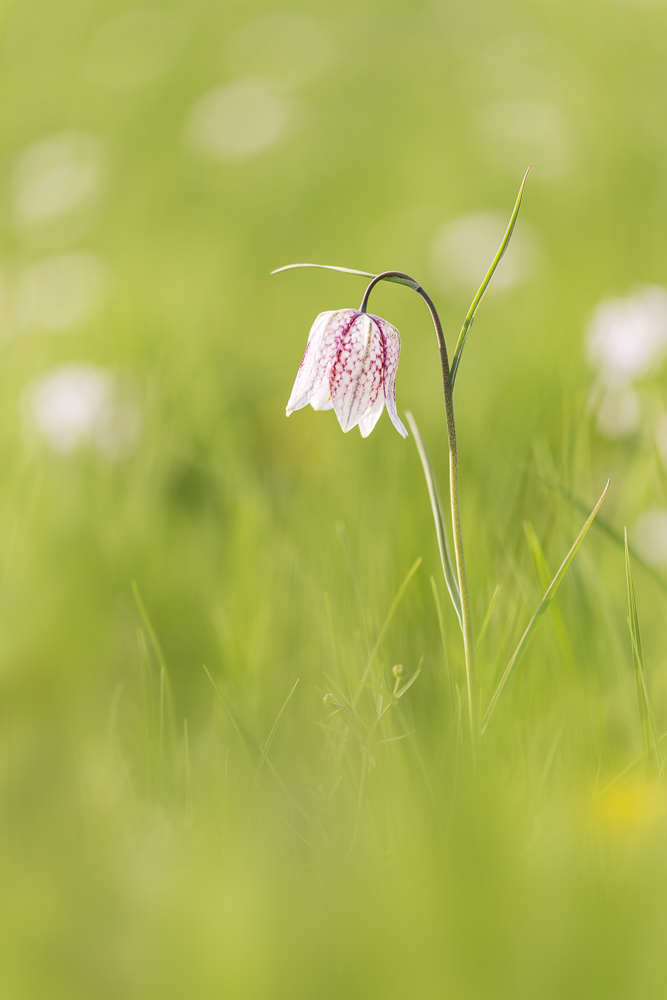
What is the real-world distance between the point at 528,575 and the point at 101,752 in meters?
0.52

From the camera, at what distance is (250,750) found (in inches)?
24.6

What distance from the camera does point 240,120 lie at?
3.34m

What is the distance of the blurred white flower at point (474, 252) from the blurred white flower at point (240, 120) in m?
1.28

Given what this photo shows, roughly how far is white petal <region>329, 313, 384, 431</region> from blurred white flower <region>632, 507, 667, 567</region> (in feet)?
1.76

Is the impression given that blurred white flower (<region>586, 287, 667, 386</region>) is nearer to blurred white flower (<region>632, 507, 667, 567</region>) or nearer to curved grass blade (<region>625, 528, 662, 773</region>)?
blurred white flower (<region>632, 507, 667, 567</region>)

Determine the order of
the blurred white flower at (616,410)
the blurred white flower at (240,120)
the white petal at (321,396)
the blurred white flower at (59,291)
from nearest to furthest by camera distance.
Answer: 1. the white petal at (321,396)
2. the blurred white flower at (616,410)
3. the blurred white flower at (59,291)
4. the blurred white flower at (240,120)

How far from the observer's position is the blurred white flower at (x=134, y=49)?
3.83 metres

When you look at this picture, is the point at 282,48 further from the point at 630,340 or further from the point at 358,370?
the point at 358,370

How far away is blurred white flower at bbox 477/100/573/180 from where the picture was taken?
2.72 metres

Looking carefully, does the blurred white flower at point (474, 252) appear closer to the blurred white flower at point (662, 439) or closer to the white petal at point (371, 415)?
the blurred white flower at point (662, 439)

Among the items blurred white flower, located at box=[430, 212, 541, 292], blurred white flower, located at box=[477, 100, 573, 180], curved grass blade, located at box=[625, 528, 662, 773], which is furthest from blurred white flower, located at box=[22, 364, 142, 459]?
blurred white flower, located at box=[477, 100, 573, 180]

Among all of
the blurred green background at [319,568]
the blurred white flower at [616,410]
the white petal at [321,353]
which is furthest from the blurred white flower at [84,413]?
the blurred white flower at [616,410]

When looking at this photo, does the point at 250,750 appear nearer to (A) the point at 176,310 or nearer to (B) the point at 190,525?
(B) the point at 190,525

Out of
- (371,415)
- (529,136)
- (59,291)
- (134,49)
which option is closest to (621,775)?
(371,415)
